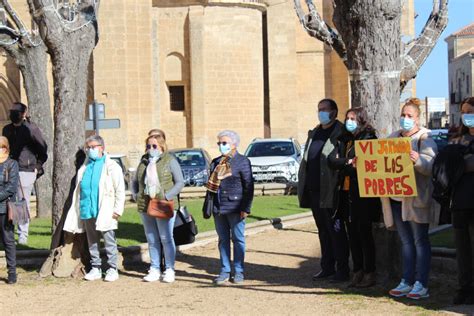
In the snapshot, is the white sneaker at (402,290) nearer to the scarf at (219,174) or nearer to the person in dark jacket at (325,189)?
the person in dark jacket at (325,189)

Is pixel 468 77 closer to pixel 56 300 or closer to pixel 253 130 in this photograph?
pixel 253 130

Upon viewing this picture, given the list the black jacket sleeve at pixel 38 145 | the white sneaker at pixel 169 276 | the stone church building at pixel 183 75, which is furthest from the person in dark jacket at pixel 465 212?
the stone church building at pixel 183 75

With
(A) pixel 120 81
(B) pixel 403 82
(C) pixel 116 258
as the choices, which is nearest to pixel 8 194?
(C) pixel 116 258

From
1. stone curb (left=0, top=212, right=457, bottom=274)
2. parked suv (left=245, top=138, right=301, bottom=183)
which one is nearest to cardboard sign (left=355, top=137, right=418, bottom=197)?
stone curb (left=0, top=212, right=457, bottom=274)

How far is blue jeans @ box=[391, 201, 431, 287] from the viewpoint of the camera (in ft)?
29.0

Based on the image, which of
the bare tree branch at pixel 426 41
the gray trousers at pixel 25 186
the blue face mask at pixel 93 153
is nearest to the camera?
the blue face mask at pixel 93 153

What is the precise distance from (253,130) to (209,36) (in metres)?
4.27

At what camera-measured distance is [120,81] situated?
33.8m

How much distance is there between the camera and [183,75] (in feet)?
119

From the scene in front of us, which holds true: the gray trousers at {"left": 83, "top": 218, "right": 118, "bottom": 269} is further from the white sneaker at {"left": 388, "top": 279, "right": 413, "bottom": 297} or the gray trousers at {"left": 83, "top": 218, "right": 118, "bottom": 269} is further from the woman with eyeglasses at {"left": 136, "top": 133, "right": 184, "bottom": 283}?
the white sneaker at {"left": 388, "top": 279, "right": 413, "bottom": 297}

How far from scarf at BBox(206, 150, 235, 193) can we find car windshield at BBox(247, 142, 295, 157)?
16.3m

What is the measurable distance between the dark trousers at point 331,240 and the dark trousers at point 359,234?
22 cm

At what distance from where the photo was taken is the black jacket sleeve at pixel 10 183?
1030 centimetres

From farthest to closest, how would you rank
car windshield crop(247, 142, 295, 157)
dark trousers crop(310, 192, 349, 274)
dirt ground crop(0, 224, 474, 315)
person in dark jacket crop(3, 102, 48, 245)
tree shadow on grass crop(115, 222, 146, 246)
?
1. car windshield crop(247, 142, 295, 157)
2. tree shadow on grass crop(115, 222, 146, 246)
3. person in dark jacket crop(3, 102, 48, 245)
4. dark trousers crop(310, 192, 349, 274)
5. dirt ground crop(0, 224, 474, 315)
